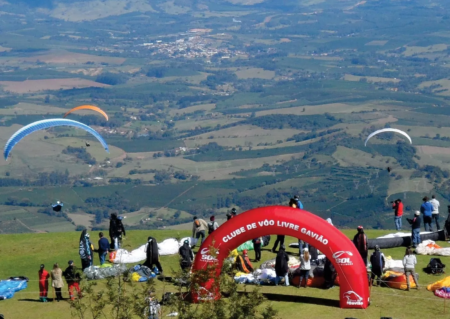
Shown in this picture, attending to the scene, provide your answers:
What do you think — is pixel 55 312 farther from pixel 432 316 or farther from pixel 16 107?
pixel 16 107

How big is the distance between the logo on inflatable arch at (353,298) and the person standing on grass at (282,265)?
2.45 metres

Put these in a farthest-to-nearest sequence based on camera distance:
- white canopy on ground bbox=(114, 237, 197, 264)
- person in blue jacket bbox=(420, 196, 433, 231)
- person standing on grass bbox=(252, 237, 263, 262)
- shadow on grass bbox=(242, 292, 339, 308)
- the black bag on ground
Answer: 1. person in blue jacket bbox=(420, 196, 433, 231)
2. white canopy on ground bbox=(114, 237, 197, 264)
3. person standing on grass bbox=(252, 237, 263, 262)
4. the black bag on ground
5. shadow on grass bbox=(242, 292, 339, 308)

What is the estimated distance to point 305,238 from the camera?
21.5 meters

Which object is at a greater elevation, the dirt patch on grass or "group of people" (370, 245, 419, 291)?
"group of people" (370, 245, 419, 291)

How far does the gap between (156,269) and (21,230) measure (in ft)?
227

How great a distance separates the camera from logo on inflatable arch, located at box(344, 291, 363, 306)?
69.2ft

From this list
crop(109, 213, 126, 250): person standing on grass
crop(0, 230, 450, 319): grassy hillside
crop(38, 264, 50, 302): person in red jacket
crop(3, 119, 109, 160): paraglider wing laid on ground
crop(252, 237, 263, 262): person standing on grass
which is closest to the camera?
crop(0, 230, 450, 319): grassy hillside

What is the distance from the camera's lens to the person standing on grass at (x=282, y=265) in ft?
75.6

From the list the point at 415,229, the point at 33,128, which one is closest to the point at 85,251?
the point at 33,128

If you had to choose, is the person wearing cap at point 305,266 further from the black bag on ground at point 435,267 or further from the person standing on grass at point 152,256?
the person standing on grass at point 152,256

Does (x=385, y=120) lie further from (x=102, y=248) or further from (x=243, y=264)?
(x=243, y=264)

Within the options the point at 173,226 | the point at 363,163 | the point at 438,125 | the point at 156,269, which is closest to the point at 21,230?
the point at 173,226

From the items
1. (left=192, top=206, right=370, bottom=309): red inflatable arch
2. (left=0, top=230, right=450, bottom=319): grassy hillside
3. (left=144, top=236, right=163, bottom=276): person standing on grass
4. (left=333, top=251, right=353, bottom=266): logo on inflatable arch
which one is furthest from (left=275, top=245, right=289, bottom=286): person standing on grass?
(left=144, top=236, right=163, bottom=276): person standing on grass

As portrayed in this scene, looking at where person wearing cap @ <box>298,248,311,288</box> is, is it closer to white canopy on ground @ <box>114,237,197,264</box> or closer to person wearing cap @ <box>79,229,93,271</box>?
white canopy on ground @ <box>114,237,197,264</box>
